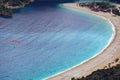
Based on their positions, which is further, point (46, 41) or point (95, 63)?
point (46, 41)

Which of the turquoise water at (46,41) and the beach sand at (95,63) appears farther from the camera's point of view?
the turquoise water at (46,41)

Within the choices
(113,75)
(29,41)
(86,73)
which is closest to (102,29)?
(29,41)

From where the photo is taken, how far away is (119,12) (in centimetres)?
19738

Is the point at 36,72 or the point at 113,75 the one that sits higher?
the point at 113,75

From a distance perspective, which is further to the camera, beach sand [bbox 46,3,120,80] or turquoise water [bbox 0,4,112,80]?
turquoise water [bbox 0,4,112,80]

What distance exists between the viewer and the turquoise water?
363ft

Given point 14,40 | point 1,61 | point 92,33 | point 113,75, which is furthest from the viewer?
point 92,33

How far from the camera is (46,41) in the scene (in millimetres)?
141875

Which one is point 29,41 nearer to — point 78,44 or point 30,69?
point 78,44

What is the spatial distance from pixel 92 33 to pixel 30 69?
6047cm

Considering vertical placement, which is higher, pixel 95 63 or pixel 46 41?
pixel 95 63

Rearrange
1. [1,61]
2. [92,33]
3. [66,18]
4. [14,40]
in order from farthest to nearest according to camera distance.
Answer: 1. [66,18]
2. [92,33]
3. [14,40]
4. [1,61]

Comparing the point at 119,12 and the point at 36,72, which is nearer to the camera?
the point at 36,72

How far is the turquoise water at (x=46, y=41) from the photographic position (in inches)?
4353
